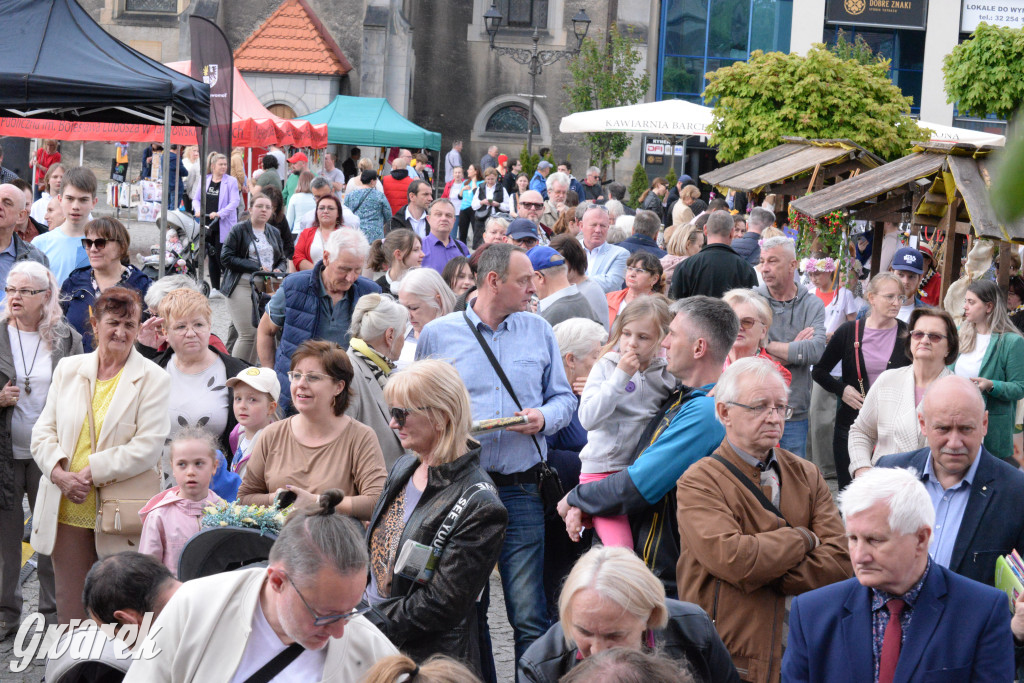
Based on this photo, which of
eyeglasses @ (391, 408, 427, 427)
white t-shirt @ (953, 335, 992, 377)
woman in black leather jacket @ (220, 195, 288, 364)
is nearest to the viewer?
eyeglasses @ (391, 408, 427, 427)

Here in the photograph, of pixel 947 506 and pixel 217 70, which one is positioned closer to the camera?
pixel 947 506

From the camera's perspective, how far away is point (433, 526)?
3836mm

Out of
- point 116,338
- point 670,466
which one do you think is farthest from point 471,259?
point 670,466

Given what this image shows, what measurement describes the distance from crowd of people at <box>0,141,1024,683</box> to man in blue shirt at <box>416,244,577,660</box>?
1 cm

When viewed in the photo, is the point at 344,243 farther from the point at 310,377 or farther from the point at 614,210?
the point at 614,210

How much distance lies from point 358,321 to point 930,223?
600 cm

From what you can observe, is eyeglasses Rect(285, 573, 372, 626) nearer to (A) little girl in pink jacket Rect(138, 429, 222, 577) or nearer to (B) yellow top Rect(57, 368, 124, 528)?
(A) little girl in pink jacket Rect(138, 429, 222, 577)

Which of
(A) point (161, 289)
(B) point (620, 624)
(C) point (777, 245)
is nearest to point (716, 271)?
(C) point (777, 245)

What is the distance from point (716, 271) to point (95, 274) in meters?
4.36

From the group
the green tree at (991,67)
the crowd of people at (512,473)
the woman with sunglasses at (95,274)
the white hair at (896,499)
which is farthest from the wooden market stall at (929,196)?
the green tree at (991,67)

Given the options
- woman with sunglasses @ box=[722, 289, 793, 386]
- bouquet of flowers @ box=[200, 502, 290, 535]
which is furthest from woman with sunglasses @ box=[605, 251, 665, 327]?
bouquet of flowers @ box=[200, 502, 290, 535]

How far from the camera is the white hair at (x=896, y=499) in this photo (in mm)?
3186

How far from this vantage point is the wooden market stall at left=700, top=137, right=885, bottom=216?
533 inches

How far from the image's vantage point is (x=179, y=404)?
18.3ft
